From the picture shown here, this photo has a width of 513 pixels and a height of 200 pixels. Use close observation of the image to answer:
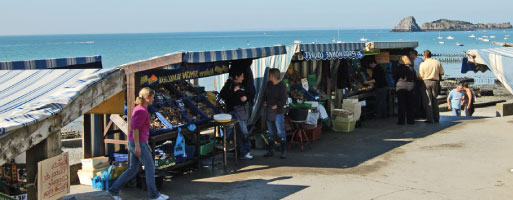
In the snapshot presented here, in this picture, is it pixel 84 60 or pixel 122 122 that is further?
pixel 84 60

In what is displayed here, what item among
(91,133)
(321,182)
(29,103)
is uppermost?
(29,103)

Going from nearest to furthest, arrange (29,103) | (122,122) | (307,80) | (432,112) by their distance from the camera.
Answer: (29,103), (122,122), (307,80), (432,112)

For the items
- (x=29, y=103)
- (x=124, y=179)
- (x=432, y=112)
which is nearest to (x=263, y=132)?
(x=124, y=179)

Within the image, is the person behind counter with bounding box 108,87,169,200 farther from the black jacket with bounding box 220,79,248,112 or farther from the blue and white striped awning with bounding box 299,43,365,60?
the blue and white striped awning with bounding box 299,43,365,60

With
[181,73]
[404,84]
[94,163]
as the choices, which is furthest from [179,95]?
[404,84]

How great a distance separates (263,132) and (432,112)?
5260mm

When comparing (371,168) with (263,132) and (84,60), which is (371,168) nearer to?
(263,132)

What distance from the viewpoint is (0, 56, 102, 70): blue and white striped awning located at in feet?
29.7

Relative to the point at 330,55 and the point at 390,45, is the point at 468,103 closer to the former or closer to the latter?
the point at 390,45

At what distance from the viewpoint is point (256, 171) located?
980 centimetres

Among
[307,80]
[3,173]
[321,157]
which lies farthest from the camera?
[307,80]

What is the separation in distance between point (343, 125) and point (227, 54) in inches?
195

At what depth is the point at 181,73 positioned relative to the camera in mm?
10000

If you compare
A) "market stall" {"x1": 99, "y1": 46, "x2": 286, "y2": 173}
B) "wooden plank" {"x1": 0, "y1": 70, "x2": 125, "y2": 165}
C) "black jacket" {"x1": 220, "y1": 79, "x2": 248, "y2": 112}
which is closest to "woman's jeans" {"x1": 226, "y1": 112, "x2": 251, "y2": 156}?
"black jacket" {"x1": 220, "y1": 79, "x2": 248, "y2": 112}
